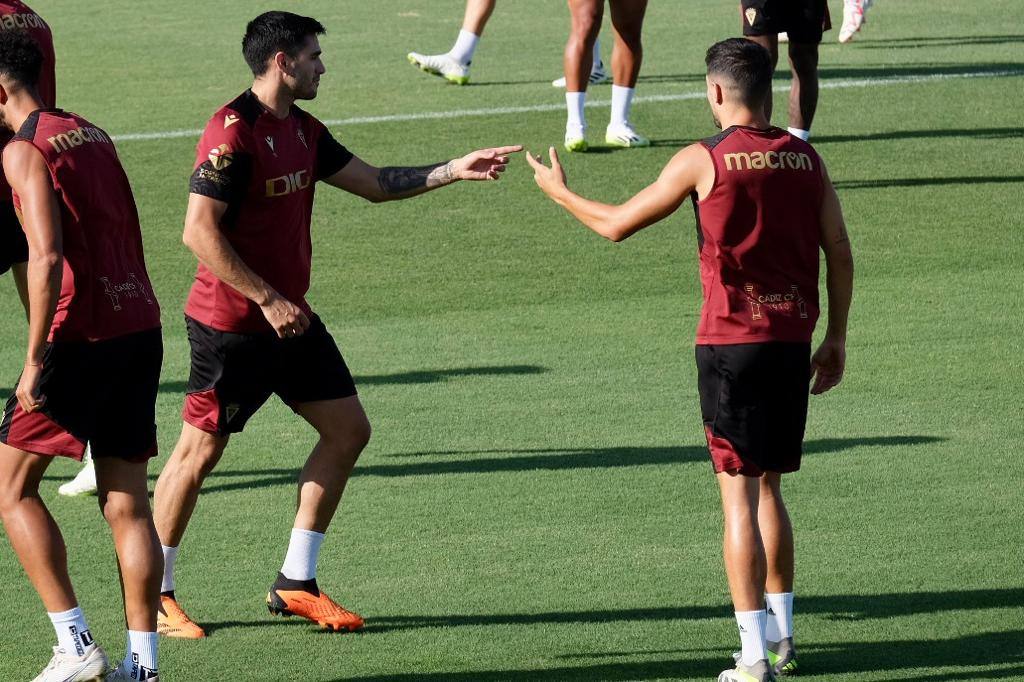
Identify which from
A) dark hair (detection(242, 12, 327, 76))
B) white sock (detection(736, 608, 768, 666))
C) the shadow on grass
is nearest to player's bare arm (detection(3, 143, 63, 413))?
dark hair (detection(242, 12, 327, 76))

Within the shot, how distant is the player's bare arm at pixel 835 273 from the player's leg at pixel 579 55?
709cm

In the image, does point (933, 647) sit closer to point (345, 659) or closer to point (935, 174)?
point (345, 659)

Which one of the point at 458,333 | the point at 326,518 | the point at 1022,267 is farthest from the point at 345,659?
the point at 1022,267

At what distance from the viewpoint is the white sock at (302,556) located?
6012 millimetres

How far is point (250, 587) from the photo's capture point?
6.34 meters

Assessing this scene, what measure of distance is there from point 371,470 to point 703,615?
2.16 metres

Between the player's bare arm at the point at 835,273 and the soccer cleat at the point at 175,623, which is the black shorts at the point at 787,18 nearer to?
the player's bare arm at the point at 835,273

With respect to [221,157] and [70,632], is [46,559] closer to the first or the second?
[70,632]

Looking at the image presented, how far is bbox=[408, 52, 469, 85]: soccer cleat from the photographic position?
1559 centimetres

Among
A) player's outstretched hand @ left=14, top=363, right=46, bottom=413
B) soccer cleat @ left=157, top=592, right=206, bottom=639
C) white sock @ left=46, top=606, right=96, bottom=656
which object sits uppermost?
player's outstretched hand @ left=14, top=363, right=46, bottom=413

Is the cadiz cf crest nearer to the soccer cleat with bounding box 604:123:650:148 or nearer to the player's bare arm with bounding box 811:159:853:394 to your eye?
the player's bare arm with bounding box 811:159:853:394

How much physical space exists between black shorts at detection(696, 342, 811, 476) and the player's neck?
67.1 inches

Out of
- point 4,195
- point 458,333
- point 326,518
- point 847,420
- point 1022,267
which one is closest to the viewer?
point 326,518

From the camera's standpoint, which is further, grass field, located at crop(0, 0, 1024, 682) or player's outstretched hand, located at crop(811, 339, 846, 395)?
grass field, located at crop(0, 0, 1024, 682)
